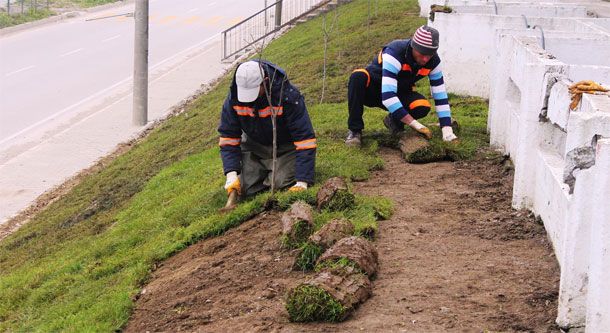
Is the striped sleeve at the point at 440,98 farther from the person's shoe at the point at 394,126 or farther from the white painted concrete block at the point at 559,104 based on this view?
the white painted concrete block at the point at 559,104

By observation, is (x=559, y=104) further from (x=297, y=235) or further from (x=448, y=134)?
(x=448, y=134)

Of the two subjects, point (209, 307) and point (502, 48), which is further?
point (502, 48)

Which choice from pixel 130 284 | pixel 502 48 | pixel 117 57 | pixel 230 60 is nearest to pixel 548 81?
pixel 502 48

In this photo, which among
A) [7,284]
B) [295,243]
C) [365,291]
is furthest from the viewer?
[7,284]

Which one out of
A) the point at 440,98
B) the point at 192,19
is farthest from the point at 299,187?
the point at 192,19

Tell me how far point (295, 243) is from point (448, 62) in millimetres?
6193

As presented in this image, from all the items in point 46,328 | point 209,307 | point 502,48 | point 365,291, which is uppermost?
point 502,48

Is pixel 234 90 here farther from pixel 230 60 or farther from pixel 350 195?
pixel 230 60

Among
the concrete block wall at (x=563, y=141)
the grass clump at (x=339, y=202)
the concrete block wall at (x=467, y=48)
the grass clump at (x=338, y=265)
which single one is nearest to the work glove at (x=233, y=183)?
the grass clump at (x=339, y=202)

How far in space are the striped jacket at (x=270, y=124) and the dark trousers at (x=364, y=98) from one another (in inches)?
42.1

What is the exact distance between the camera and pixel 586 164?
14.2 feet

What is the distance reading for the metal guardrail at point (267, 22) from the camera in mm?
27348

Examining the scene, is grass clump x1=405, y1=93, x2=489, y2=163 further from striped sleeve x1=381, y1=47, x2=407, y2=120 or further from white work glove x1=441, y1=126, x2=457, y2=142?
striped sleeve x1=381, y1=47, x2=407, y2=120

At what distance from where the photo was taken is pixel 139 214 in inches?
392
